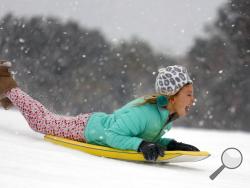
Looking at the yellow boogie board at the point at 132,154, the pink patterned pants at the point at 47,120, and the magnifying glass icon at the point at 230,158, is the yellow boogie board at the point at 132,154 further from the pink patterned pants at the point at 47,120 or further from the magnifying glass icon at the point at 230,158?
the magnifying glass icon at the point at 230,158

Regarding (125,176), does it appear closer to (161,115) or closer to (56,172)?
(56,172)

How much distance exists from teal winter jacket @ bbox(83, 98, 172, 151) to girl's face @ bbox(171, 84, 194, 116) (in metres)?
0.09

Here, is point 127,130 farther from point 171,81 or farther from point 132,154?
point 171,81

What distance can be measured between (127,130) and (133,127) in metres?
0.04

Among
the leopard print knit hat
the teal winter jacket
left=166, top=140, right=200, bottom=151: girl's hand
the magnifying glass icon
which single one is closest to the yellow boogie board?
the teal winter jacket

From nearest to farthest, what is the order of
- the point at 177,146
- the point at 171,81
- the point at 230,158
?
the point at 230,158
the point at 171,81
the point at 177,146

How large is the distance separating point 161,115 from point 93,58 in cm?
3628

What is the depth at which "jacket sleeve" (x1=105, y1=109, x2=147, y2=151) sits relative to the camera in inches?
116

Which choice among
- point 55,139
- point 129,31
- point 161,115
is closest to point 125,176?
point 161,115

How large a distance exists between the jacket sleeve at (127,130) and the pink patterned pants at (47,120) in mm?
485

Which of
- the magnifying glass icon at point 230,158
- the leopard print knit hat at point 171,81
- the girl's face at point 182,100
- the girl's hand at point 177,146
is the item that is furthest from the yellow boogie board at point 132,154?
the magnifying glass icon at point 230,158

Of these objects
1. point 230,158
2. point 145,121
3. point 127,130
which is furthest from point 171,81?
point 230,158

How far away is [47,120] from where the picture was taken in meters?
3.77

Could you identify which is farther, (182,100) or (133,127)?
(182,100)
